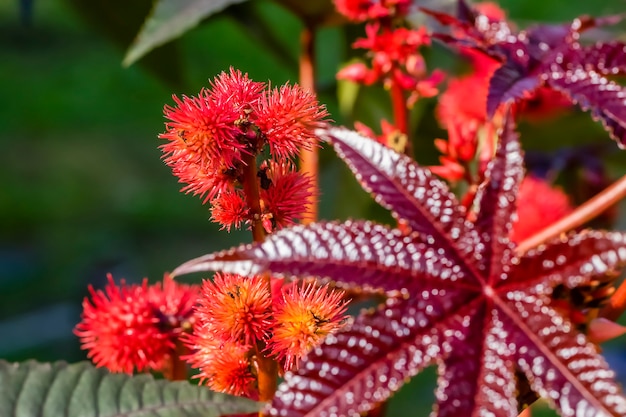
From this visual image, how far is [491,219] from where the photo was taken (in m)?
0.20

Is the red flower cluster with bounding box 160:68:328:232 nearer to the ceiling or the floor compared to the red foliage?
nearer to the floor

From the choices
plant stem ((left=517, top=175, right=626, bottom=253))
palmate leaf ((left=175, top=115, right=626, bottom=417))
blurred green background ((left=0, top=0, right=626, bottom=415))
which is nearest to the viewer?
palmate leaf ((left=175, top=115, right=626, bottom=417))

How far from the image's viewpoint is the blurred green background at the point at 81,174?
1.05 meters

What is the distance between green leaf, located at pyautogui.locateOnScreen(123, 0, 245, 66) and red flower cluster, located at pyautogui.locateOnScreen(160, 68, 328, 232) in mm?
169

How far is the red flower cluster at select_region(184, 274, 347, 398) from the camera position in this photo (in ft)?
0.67

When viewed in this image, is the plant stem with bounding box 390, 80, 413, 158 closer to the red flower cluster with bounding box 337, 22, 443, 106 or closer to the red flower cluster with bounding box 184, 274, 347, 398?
the red flower cluster with bounding box 337, 22, 443, 106

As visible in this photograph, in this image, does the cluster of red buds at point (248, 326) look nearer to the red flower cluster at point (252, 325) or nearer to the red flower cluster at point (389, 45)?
the red flower cluster at point (252, 325)

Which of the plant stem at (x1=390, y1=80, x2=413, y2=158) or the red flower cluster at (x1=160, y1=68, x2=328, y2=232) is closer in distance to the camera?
the red flower cluster at (x1=160, y1=68, x2=328, y2=232)

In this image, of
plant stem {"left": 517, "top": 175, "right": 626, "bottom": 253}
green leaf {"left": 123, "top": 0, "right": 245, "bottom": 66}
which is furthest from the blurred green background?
plant stem {"left": 517, "top": 175, "right": 626, "bottom": 253}

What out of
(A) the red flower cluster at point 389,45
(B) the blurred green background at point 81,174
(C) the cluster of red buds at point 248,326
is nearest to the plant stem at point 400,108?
(A) the red flower cluster at point 389,45

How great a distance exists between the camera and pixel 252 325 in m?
0.21

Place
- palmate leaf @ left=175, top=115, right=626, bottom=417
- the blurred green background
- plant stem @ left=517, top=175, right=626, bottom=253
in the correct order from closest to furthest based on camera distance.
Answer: palmate leaf @ left=175, top=115, right=626, bottom=417 < plant stem @ left=517, top=175, right=626, bottom=253 < the blurred green background

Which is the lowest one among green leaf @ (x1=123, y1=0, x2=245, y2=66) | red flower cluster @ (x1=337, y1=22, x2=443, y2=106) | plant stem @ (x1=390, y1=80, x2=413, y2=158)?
plant stem @ (x1=390, y1=80, x2=413, y2=158)

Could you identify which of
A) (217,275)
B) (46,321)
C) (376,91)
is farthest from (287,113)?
(46,321)
